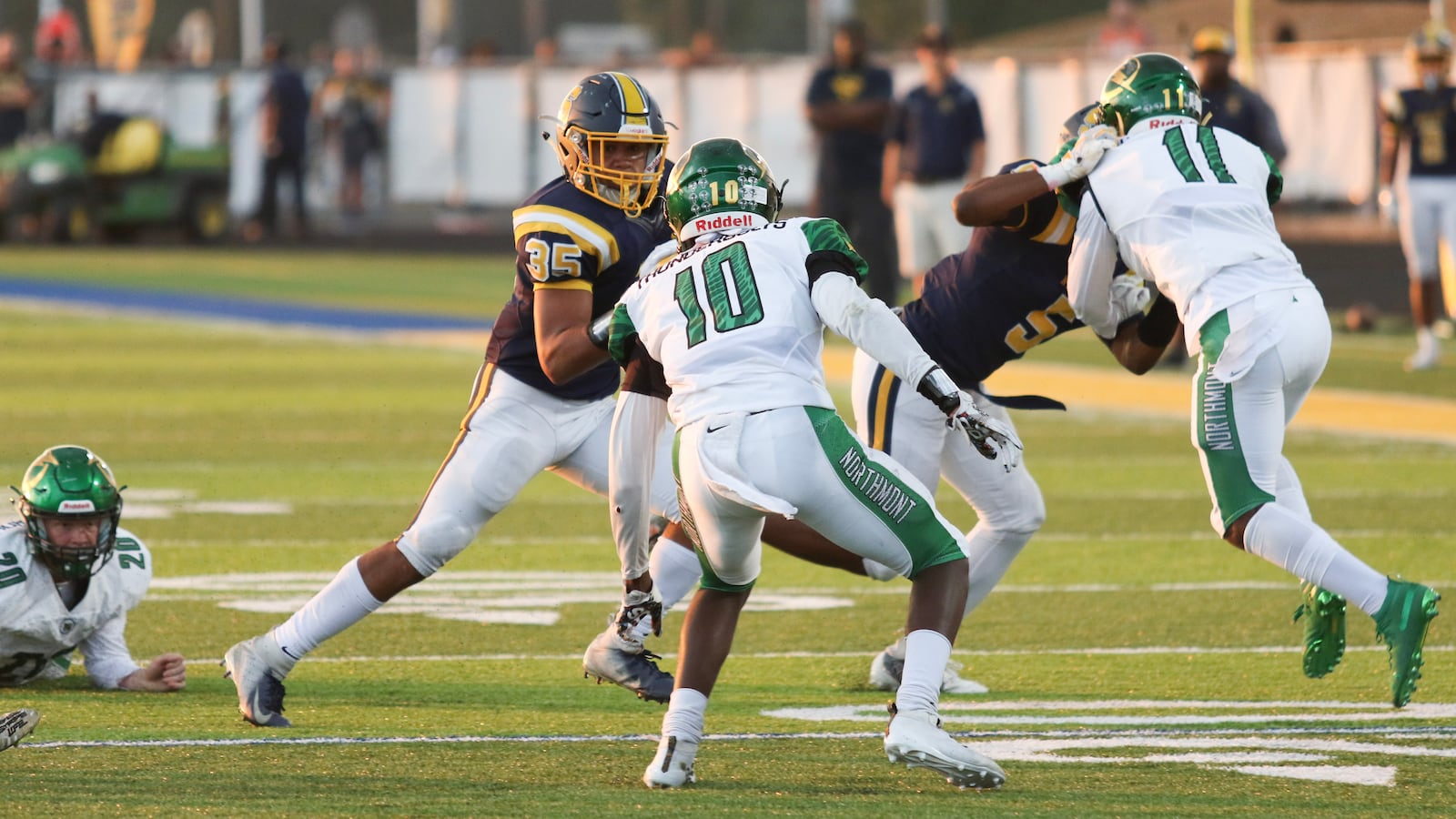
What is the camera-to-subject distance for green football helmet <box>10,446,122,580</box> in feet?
17.7

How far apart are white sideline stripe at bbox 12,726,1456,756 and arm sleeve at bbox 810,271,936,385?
101cm

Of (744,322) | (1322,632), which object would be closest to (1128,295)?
(1322,632)

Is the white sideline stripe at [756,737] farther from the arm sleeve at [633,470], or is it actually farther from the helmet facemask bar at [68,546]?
the helmet facemask bar at [68,546]

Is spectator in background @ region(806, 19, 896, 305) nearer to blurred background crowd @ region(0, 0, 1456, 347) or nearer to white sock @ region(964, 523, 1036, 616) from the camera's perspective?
blurred background crowd @ region(0, 0, 1456, 347)

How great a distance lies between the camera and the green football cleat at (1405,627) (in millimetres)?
4867

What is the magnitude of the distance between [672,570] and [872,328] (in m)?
1.35

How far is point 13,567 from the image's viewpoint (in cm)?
542

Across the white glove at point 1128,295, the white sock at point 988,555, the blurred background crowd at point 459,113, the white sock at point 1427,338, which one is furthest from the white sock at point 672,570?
the blurred background crowd at point 459,113

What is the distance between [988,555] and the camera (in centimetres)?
577

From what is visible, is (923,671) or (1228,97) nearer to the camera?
(923,671)

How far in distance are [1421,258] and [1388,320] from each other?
152 inches

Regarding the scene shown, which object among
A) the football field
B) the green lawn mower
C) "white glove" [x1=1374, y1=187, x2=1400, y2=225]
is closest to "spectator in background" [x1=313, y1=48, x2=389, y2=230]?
the green lawn mower

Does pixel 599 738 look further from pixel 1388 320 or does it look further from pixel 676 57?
pixel 676 57

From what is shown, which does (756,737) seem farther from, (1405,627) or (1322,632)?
(1405,627)
